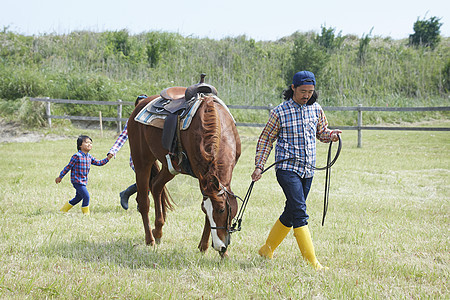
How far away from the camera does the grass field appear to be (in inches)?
133

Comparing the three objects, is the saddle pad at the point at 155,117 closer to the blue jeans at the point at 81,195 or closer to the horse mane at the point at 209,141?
the horse mane at the point at 209,141

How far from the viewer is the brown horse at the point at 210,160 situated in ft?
12.0

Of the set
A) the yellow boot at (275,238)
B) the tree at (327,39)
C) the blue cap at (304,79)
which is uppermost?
the tree at (327,39)

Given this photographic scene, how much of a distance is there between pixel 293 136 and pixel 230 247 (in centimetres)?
148

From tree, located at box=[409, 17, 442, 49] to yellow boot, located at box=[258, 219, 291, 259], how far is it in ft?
115

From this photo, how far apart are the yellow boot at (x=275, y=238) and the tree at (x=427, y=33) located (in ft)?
→ 115

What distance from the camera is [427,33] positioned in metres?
35.3

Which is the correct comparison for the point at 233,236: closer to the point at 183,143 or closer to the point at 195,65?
the point at 183,143

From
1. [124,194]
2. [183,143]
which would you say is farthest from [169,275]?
[124,194]

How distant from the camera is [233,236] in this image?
5.04 meters

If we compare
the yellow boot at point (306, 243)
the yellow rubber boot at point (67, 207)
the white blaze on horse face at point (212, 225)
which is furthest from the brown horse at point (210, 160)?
the yellow rubber boot at point (67, 207)

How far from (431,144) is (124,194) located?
1362cm

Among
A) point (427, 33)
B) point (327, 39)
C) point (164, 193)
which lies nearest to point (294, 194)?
point (164, 193)

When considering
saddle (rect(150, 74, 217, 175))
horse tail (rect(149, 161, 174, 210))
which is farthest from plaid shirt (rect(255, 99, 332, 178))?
horse tail (rect(149, 161, 174, 210))
